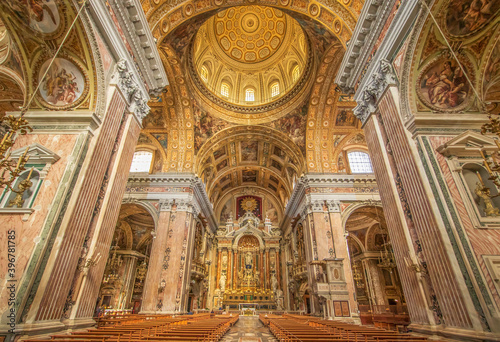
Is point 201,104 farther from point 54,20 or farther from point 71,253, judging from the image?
point 71,253

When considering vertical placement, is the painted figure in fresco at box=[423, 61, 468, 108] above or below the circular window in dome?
below

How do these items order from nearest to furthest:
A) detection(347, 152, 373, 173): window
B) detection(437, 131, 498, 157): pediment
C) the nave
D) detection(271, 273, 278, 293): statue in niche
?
the nave, detection(437, 131, 498, 157): pediment, detection(347, 152, 373, 173): window, detection(271, 273, 278, 293): statue in niche

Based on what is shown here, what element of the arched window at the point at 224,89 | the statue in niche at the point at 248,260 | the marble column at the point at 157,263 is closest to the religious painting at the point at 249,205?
the statue in niche at the point at 248,260

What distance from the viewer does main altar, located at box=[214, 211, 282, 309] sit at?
2406cm

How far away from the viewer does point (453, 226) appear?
5543 millimetres

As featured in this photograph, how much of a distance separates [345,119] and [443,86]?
10.9 meters

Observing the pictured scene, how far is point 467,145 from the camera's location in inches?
254

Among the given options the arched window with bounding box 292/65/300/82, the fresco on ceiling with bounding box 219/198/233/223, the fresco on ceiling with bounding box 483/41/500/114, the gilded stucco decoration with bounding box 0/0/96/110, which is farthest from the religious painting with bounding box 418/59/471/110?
the fresco on ceiling with bounding box 219/198/233/223

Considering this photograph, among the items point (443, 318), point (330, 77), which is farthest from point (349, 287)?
point (330, 77)

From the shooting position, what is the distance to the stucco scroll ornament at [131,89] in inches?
310

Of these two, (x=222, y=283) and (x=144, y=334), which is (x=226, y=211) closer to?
(x=222, y=283)

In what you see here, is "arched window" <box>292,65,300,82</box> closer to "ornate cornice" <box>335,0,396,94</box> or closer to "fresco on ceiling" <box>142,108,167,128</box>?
"ornate cornice" <box>335,0,396,94</box>

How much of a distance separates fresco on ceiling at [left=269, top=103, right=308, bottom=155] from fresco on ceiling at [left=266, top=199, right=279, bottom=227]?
12580mm

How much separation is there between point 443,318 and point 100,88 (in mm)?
10537
